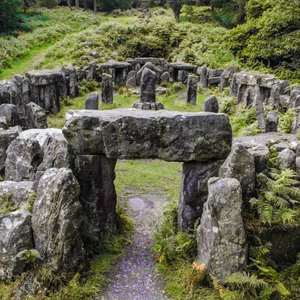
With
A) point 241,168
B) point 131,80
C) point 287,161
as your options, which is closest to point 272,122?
point 287,161

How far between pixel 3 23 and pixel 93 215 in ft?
99.4

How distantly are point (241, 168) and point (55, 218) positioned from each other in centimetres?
329

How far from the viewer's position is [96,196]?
619cm

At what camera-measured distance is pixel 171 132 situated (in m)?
5.68

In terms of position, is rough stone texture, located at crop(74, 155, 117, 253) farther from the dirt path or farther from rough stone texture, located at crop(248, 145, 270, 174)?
rough stone texture, located at crop(248, 145, 270, 174)

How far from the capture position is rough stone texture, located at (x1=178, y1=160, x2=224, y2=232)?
605 centimetres

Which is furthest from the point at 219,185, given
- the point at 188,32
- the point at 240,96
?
the point at 188,32

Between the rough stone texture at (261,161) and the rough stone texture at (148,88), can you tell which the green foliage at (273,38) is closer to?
the rough stone texture at (148,88)

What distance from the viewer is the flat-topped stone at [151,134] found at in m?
5.62

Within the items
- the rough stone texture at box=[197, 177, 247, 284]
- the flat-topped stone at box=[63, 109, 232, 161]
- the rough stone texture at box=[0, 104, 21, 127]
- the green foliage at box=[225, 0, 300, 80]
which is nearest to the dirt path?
the rough stone texture at box=[197, 177, 247, 284]

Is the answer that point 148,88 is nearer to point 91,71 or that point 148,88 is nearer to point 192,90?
point 192,90

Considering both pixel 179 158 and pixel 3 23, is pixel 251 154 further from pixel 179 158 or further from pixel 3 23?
pixel 3 23

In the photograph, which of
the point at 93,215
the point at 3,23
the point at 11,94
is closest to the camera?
the point at 93,215

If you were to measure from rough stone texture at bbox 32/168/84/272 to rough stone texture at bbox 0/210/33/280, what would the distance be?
140mm
